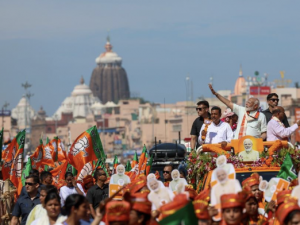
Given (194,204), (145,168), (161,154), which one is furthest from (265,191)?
(161,154)

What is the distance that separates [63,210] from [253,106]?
16.3 ft

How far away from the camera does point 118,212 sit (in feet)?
27.6

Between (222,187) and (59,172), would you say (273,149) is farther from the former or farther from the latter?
(59,172)

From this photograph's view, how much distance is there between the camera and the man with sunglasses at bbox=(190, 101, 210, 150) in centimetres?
1491

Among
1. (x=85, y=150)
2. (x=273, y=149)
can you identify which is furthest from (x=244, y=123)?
(x=85, y=150)

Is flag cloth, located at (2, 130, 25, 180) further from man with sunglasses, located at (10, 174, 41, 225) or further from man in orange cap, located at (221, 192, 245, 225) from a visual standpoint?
man in orange cap, located at (221, 192, 245, 225)

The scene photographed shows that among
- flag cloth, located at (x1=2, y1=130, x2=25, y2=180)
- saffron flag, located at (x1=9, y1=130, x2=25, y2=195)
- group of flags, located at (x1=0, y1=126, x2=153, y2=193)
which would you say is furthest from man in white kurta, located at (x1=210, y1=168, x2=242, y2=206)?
flag cloth, located at (x1=2, y1=130, x2=25, y2=180)

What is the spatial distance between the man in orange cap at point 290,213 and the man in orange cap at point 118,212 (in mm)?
1101

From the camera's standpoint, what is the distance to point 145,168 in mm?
18766

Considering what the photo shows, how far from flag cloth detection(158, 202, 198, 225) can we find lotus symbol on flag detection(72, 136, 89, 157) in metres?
9.89

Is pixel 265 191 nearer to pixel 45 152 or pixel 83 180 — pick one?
pixel 83 180

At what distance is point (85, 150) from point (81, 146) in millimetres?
99

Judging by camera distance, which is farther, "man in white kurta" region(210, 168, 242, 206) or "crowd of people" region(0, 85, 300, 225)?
"man in white kurta" region(210, 168, 242, 206)

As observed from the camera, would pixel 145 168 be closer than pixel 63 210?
No
